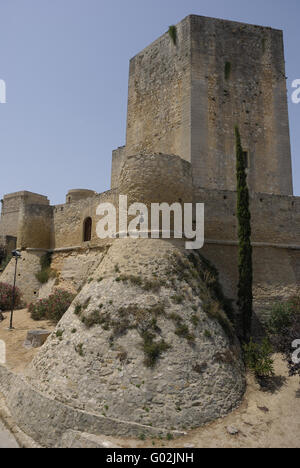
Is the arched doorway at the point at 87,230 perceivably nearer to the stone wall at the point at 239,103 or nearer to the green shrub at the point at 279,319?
the stone wall at the point at 239,103

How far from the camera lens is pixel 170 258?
31.3 ft

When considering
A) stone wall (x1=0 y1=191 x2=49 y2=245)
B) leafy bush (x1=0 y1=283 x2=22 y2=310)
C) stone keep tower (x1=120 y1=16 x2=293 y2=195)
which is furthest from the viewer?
stone wall (x1=0 y1=191 x2=49 y2=245)

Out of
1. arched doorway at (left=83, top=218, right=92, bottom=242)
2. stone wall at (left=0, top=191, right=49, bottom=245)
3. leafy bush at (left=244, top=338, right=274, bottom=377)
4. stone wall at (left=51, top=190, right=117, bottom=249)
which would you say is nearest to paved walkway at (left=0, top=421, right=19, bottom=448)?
leafy bush at (left=244, top=338, right=274, bottom=377)

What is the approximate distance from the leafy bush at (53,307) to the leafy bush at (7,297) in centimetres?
184

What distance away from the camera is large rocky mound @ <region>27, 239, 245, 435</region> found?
6895 millimetres

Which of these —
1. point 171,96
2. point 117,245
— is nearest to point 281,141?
point 171,96

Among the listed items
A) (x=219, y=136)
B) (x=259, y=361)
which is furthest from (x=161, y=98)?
(x=259, y=361)

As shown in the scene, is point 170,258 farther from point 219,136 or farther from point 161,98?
point 161,98

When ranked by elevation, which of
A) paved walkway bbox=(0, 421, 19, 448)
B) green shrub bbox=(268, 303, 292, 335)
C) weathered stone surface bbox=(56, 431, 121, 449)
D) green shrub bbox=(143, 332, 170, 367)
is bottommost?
paved walkway bbox=(0, 421, 19, 448)

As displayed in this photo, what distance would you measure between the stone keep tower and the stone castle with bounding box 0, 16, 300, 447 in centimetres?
5

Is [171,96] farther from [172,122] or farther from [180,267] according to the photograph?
[180,267]

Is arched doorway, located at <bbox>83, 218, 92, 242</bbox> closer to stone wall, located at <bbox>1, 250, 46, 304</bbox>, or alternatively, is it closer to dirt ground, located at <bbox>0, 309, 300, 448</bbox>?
stone wall, located at <bbox>1, 250, 46, 304</bbox>

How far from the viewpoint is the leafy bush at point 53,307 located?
13.0m
